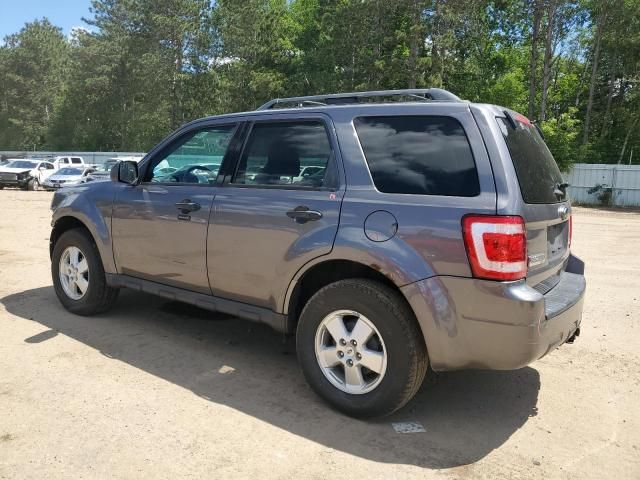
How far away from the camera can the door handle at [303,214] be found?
11.9 feet

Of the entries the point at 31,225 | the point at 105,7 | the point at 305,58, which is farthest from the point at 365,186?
the point at 105,7

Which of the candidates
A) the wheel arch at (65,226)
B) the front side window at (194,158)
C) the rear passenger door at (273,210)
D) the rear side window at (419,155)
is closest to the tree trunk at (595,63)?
the front side window at (194,158)

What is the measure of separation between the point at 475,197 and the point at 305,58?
41981 mm

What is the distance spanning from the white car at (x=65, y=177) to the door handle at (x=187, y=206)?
25408mm

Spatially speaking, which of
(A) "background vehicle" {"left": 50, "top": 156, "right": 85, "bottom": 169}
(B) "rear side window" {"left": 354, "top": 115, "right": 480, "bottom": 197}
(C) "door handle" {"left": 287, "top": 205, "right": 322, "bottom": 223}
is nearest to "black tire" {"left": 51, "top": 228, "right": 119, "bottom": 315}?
(C) "door handle" {"left": 287, "top": 205, "right": 322, "bottom": 223}

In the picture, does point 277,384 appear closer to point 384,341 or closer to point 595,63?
point 384,341

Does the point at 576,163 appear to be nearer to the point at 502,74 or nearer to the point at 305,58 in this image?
the point at 502,74

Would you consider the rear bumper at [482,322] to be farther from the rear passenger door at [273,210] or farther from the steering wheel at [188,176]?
the steering wheel at [188,176]

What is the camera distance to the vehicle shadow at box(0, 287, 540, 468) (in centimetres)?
332

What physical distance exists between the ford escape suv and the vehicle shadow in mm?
239

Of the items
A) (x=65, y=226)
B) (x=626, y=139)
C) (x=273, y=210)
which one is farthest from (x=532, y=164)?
(x=626, y=139)

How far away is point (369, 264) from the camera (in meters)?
3.38

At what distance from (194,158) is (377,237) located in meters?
1.97

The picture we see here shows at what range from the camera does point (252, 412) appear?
3631 millimetres
